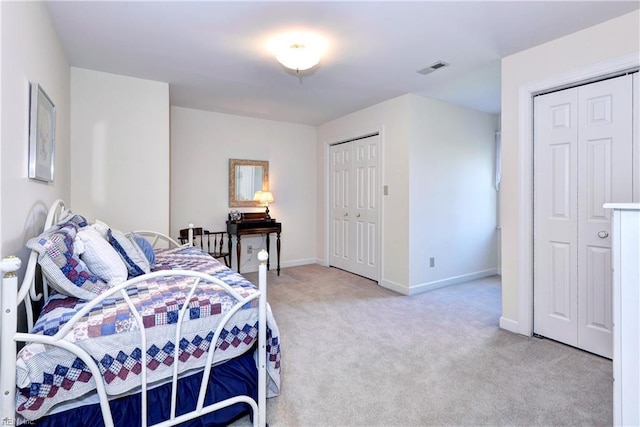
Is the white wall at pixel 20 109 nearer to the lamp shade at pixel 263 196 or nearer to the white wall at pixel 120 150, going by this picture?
the white wall at pixel 120 150

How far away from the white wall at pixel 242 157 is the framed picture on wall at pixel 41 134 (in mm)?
2130

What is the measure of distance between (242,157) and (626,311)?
174 inches

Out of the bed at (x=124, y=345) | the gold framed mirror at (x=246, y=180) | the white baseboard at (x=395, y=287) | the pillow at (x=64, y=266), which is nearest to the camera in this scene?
the bed at (x=124, y=345)

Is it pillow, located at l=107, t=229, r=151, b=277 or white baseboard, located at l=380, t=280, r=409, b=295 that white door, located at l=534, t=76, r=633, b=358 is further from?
pillow, located at l=107, t=229, r=151, b=277

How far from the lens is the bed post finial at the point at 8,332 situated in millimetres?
1018

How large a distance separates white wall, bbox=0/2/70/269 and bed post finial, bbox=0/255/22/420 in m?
0.52

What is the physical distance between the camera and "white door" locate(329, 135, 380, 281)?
4352 mm

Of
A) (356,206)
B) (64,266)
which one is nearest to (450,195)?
(356,206)

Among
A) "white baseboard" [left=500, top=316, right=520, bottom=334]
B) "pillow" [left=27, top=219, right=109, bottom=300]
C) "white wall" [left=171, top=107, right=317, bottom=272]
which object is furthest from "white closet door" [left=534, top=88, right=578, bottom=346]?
"white wall" [left=171, top=107, right=317, bottom=272]

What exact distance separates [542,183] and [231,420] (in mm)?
2747

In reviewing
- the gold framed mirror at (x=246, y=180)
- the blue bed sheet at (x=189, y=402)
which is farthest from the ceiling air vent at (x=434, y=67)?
the blue bed sheet at (x=189, y=402)

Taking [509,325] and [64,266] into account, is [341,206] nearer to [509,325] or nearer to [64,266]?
[509,325]

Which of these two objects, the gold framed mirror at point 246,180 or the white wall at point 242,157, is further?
the gold framed mirror at point 246,180

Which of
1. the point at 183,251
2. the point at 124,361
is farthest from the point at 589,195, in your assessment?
the point at 183,251
